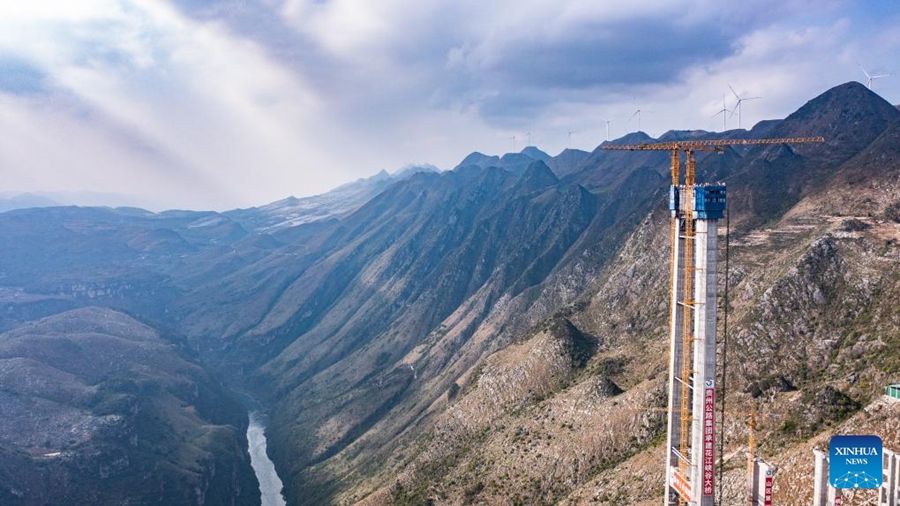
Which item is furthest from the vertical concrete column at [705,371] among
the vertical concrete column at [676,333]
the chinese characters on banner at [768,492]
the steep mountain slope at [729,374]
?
the steep mountain slope at [729,374]

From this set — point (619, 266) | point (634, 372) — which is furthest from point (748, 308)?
point (619, 266)

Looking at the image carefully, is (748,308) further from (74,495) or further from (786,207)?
(74,495)

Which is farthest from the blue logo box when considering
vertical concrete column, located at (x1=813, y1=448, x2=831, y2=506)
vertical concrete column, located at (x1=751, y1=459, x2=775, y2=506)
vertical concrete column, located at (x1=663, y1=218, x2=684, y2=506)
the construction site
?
vertical concrete column, located at (x1=663, y1=218, x2=684, y2=506)

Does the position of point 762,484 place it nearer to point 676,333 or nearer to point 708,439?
point 708,439

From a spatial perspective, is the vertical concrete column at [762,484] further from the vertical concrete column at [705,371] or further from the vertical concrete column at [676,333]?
the vertical concrete column at [676,333]

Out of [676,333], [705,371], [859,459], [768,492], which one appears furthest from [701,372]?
[859,459]

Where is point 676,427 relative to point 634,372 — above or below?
above
